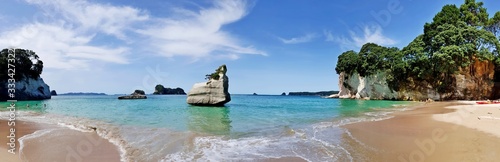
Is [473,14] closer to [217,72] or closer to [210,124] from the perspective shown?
[217,72]

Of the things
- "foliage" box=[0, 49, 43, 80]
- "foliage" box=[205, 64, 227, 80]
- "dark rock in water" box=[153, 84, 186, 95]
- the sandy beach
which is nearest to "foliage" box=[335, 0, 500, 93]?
"foliage" box=[205, 64, 227, 80]

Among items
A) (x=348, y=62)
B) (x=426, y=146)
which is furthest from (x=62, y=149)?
(x=348, y=62)

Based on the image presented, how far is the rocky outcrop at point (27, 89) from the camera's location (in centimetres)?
6223

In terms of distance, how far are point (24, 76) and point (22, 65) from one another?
4630mm

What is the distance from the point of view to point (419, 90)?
167ft

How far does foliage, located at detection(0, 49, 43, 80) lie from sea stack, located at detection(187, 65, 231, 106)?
161 feet

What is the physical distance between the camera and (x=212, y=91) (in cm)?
3316

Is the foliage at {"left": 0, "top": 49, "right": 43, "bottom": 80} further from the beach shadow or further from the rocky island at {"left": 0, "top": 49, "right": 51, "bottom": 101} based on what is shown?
the beach shadow

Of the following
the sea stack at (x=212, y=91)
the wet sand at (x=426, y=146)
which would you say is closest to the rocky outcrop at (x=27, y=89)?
the sea stack at (x=212, y=91)

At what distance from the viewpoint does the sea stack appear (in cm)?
3322

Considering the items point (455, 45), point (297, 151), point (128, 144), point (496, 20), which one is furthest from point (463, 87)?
point (128, 144)

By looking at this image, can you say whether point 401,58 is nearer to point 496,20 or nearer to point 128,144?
point 496,20

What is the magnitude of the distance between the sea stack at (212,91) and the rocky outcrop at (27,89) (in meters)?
55.0

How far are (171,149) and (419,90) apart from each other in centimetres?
5457
